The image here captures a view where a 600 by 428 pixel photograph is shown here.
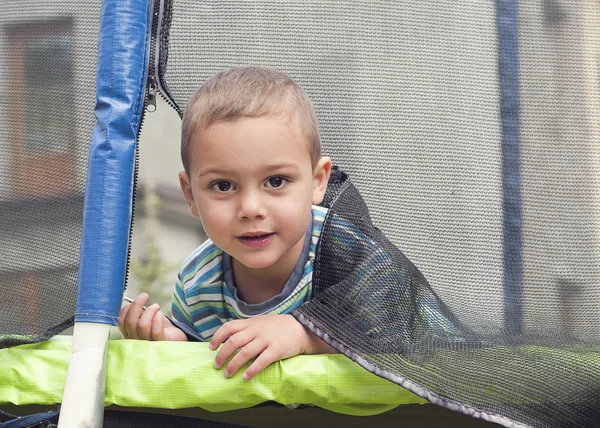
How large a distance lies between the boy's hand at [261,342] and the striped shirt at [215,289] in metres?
0.26

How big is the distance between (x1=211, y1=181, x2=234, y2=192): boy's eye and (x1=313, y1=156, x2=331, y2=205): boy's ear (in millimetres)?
180

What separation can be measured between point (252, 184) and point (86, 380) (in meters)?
0.32

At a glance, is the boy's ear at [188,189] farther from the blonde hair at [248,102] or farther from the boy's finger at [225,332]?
the boy's finger at [225,332]

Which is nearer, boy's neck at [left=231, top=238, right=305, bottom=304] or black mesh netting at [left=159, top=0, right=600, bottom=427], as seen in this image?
black mesh netting at [left=159, top=0, right=600, bottom=427]

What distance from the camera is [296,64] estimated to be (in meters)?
1.32

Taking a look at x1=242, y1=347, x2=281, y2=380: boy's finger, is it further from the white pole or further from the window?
the window

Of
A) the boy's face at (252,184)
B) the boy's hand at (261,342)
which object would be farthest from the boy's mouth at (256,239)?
the boy's hand at (261,342)

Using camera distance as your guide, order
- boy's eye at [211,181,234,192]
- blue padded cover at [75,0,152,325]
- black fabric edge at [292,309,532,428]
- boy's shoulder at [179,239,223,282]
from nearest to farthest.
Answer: black fabric edge at [292,309,532,428]
blue padded cover at [75,0,152,325]
boy's eye at [211,181,234,192]
boy's shoulder at [179,239,223,282]

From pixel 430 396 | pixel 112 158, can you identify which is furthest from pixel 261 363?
pixel 112 158

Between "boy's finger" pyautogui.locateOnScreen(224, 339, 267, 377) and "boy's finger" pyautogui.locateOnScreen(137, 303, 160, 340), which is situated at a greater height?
"boy's finger" pyautogui.locateOnScreen(224, 339, 267, 377)

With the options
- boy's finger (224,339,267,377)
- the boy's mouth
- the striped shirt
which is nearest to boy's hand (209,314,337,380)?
boy's finger (224,339,267,377)

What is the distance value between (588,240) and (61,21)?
837 millimetres

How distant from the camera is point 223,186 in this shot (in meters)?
1.06

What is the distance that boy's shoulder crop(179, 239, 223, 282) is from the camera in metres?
1.32
